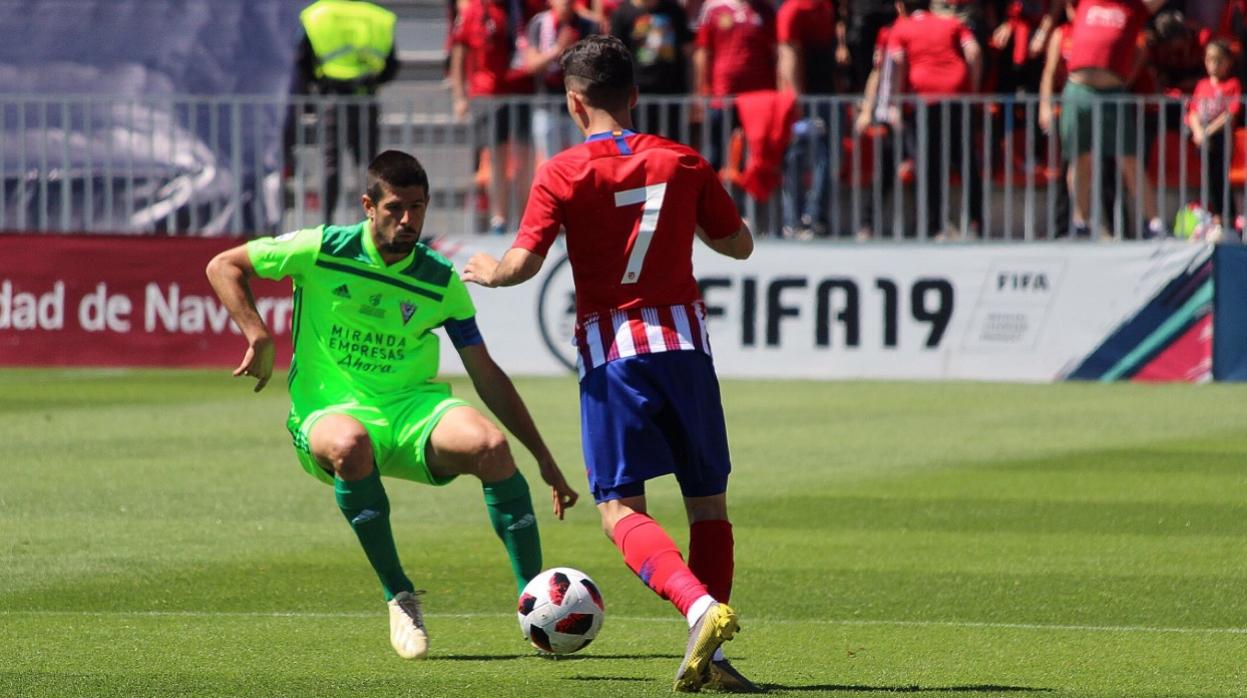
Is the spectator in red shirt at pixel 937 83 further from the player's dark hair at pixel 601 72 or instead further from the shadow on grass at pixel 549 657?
the player's dark hair at pixel 601 72

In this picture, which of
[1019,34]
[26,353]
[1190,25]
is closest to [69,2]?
[26,353]

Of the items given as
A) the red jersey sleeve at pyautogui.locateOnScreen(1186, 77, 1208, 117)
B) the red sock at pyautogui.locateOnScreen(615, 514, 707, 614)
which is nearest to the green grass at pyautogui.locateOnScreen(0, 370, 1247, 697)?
the red sock at pyautogui.locateOnScreen(615, 514, 707, 614)

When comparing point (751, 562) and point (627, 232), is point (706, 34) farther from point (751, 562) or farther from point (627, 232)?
point (627, 232)

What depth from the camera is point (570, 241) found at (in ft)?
20.3

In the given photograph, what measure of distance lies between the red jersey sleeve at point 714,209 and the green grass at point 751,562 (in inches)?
52.5

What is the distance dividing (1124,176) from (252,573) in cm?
1009

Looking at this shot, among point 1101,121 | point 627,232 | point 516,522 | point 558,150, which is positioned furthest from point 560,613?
point 1101,121

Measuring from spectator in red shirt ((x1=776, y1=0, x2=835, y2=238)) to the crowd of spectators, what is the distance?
0.05 ft

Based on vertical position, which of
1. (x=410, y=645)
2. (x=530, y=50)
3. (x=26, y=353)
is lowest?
(x=26, y=353)

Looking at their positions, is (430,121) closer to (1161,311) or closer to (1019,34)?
(1019,34)

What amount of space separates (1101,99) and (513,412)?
10.6 meters

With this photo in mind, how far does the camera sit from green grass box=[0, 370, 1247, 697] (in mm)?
6316

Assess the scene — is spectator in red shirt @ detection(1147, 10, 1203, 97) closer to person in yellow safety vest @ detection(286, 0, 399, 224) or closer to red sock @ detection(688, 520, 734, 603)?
person in yellow safety vest @ detection(286, 0, 399, 224)

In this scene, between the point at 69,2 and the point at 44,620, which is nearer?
the point at 44,620
